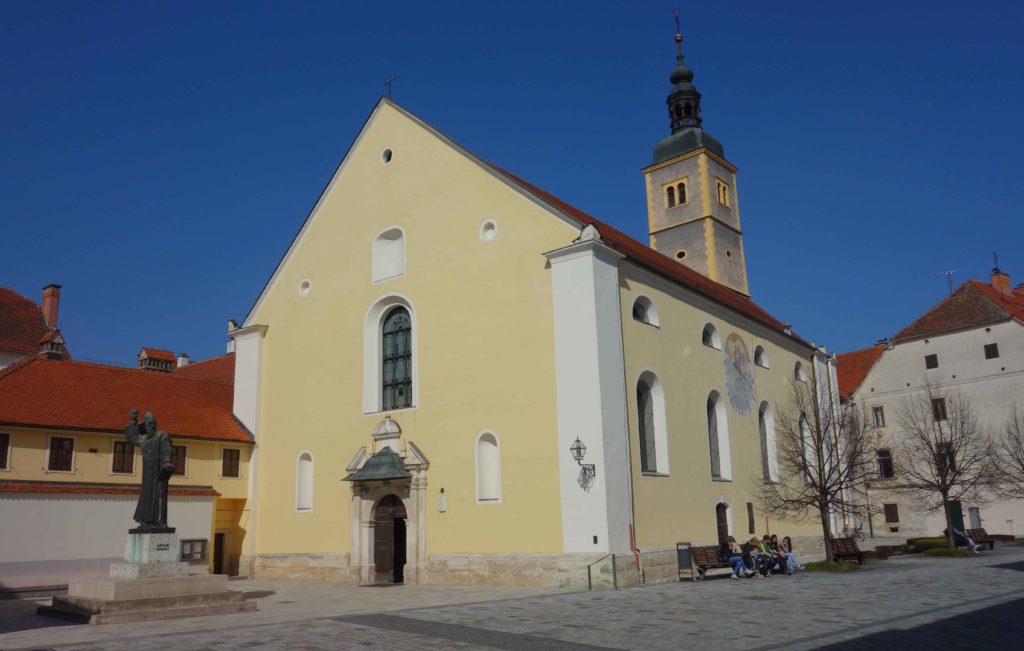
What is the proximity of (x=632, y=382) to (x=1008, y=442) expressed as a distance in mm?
24102

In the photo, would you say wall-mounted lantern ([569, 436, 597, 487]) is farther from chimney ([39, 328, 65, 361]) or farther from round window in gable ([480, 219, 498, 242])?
chimney ([39, 328, 65, 361])

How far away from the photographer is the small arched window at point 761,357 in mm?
31341

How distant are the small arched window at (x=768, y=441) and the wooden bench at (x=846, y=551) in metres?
4.76

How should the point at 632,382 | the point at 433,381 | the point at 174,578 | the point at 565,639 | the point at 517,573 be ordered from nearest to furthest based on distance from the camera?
the point at 565,639, the point at 174,578, the point at 517,573, the point at 632,382, the point at 433,381

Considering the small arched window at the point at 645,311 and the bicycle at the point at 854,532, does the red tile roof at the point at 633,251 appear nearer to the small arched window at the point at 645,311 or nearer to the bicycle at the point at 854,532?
the small arched window at the point at 645,311

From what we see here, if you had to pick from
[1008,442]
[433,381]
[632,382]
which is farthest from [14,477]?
[1008,442]

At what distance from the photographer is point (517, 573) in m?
20.4

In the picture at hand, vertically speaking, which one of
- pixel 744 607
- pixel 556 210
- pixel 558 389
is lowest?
pixel 744 607

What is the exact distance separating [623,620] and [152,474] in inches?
414

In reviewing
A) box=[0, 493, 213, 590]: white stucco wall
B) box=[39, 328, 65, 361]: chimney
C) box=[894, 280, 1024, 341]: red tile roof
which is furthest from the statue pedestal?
box=[894, 280, 1024, 341]: red tile roof

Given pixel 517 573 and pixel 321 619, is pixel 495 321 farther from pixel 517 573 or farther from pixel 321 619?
pixel 321 619

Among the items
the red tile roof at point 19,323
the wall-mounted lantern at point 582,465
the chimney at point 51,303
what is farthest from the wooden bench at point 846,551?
the chimney at point 51,303

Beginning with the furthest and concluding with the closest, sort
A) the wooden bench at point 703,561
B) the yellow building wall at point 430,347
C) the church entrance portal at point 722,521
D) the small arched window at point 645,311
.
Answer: the church entrance portal at point 722,521, the small arched window at point 645,311, the yellow building wall at point 430,347, the wooden bench at point 703,561

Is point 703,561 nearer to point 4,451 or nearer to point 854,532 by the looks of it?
point 854,532
